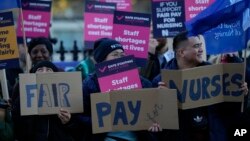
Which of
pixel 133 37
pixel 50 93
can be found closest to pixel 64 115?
pixel 50 93

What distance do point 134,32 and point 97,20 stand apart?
5.87 feet

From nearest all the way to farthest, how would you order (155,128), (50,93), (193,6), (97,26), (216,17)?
(155,128) < (50,93) < (216,17) < (193,6) < (97,26)

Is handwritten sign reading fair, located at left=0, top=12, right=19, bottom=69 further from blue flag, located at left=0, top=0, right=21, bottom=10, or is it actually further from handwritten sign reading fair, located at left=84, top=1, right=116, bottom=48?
handwritten sign reading fair, located at left=84, top=1, right=116, bottom=48

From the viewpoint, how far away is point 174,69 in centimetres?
789

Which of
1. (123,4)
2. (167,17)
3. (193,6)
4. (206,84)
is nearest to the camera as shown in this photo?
(206,84)

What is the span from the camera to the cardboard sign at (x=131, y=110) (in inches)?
294

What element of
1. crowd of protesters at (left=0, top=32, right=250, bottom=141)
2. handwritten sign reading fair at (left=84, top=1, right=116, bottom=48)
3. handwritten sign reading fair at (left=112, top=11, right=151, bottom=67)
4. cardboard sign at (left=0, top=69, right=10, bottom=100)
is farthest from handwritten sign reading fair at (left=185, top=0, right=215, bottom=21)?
cardboard sign at (left=0, top=69, right=10, bottom=100)

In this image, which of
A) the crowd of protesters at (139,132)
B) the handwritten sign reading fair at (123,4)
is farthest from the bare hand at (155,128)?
the handwritten sign reading fair at (123,4)

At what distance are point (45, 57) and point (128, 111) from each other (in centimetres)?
246

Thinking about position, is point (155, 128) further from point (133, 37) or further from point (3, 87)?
point (133, 37)

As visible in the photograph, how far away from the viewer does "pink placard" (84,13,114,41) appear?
11234mm

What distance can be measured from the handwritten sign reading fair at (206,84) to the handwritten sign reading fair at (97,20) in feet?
11.8

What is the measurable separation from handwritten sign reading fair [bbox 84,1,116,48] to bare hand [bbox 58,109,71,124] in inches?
147

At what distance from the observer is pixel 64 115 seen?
7520 millimetres
